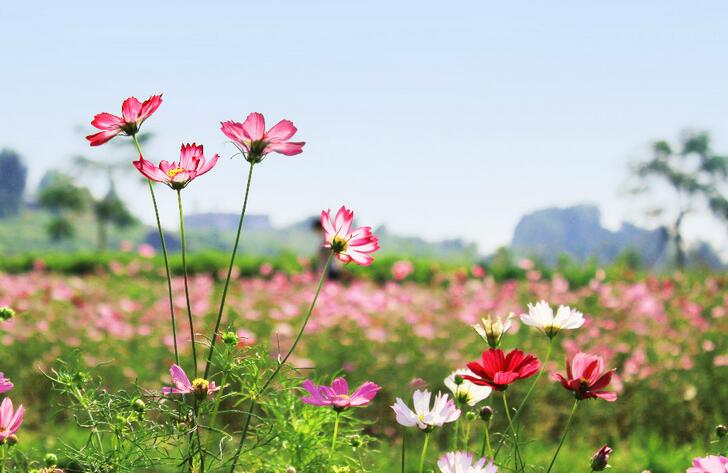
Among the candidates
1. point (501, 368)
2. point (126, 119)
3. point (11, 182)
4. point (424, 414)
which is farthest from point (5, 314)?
point (11, 182)

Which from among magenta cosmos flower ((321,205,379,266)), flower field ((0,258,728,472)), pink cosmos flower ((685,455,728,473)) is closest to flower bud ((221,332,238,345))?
magenta cosmos flower ((321,205,379,266))

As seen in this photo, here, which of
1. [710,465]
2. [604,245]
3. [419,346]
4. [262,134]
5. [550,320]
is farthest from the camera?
[604,245]

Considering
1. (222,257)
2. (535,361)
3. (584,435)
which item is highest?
(535,361)

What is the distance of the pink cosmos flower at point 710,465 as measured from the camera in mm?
992

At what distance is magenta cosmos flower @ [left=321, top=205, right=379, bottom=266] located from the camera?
115 cm

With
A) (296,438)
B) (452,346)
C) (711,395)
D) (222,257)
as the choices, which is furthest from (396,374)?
(222,257)

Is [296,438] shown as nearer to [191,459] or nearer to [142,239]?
[191,459]

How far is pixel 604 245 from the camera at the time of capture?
10.4 meters

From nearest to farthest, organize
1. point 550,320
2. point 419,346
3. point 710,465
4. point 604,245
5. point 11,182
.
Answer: point 710,465 → point 550,320 → point 419,346 → point 604,245 → point 11,182

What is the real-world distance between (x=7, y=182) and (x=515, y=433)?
152m

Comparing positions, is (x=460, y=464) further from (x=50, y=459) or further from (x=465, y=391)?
(x=50, y=459)

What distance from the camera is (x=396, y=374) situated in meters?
4.81

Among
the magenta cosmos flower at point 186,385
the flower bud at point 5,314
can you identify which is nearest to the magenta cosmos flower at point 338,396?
the magenta cosmos flower at point 186,385

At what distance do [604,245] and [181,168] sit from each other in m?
9.81
